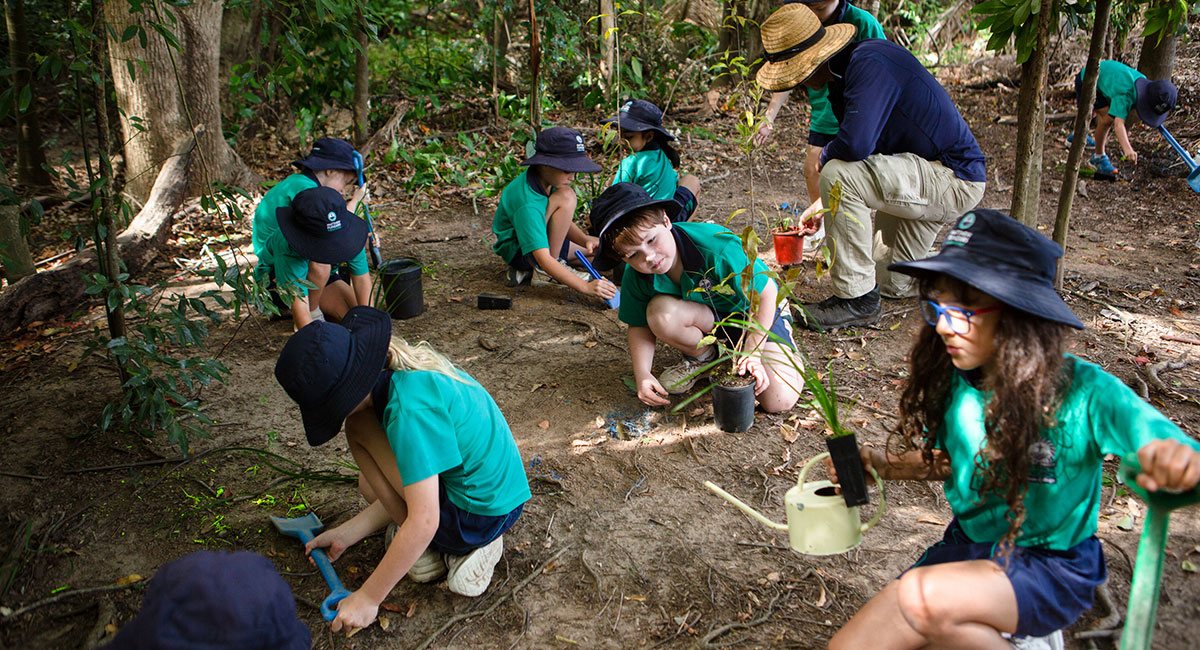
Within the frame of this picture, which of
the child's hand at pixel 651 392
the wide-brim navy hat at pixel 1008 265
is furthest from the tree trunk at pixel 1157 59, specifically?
the wide-brim navy hat at pixel 1008 265

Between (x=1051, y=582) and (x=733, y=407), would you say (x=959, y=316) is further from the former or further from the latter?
(x=733, y=407)

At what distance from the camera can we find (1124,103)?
18.7 feet

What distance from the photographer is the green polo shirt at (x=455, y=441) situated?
1.95 meters

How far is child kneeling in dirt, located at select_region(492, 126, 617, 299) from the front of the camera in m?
4.13

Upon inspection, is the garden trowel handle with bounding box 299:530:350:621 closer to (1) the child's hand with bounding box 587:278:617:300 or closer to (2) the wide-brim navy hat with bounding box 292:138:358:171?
(1) the child's hand with bounding box 587:278:617:300

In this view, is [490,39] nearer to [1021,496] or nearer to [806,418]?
[806,418]

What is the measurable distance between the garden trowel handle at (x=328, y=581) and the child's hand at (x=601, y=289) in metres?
1.98

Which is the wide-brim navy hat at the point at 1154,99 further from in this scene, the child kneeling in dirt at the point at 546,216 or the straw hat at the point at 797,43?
the child kneeling in dirt at the point at 546,216

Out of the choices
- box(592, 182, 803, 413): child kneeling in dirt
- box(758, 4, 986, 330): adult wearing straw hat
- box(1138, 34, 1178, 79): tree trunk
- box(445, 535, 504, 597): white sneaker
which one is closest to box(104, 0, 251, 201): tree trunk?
box(592, 182, 803, 413): child kneeling in dirt

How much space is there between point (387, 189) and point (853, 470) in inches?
209

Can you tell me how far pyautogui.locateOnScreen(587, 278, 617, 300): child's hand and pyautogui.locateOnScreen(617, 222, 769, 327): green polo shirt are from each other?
800mm

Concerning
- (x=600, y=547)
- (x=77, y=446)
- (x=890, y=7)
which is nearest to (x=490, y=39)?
(x=890, y=7)

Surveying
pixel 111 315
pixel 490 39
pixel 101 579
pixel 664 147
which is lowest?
pixel 101 579

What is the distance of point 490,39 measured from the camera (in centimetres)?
859
